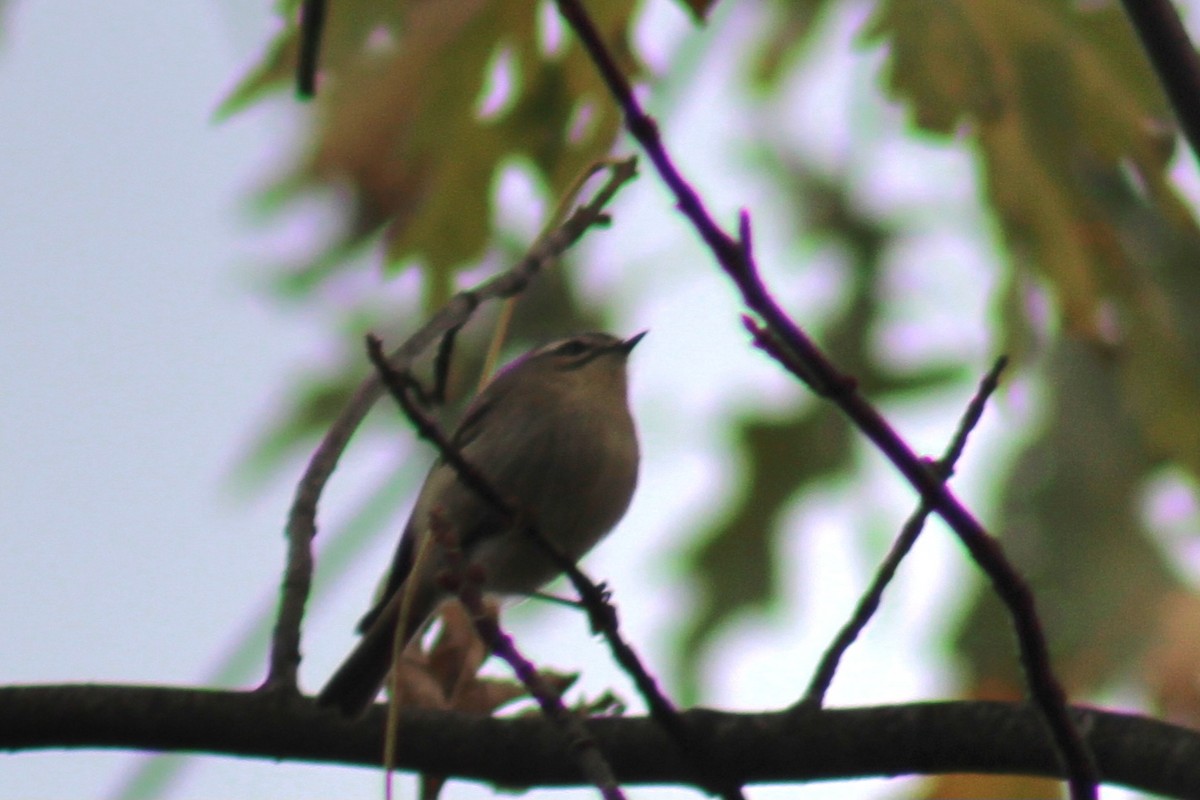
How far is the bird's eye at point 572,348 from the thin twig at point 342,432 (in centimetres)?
A: 208

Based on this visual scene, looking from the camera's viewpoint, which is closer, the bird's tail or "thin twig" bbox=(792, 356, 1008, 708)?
"thin twig" bbox=(792, 356, 1008, 708)

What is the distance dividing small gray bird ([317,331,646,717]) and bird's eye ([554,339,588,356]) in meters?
0.28

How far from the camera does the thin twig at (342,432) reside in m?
3.03

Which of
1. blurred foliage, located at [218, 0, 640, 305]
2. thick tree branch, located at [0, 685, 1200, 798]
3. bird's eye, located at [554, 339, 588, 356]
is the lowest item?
thick tree branch, located at [0, 685, 1200, 798]

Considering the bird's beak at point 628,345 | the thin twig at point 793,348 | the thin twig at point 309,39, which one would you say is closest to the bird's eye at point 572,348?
the bird's beak at point 628,345

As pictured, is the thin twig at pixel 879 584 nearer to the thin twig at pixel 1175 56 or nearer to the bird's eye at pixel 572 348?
the thin twig at pixel 1175 56

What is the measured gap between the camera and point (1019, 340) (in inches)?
166

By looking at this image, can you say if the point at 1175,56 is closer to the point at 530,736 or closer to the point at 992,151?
the point at 992,151

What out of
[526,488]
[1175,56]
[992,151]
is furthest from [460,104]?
[1175,56]

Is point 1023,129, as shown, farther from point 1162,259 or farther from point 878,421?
point 878,421

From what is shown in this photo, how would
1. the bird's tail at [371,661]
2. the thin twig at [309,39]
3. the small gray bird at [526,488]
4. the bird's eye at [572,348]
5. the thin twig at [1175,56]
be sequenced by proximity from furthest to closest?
the bird's eye at [572,348]
the small gray bird at [526,488]
the bird's tail at [371,661]
the thin twig at [309,39]
the thin twig at [1175,56]

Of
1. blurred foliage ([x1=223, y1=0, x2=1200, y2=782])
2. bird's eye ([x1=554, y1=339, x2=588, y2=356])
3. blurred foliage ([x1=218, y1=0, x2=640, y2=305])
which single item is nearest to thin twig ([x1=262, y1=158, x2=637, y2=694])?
blurred foliage ([x1=223, y1=0, x2=1200, y2=782])

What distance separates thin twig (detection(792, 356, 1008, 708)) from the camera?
256 centimetres

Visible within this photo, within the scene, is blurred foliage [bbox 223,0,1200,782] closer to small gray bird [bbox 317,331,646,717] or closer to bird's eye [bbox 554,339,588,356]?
small gray bird [bbox 317,331,646,717]
